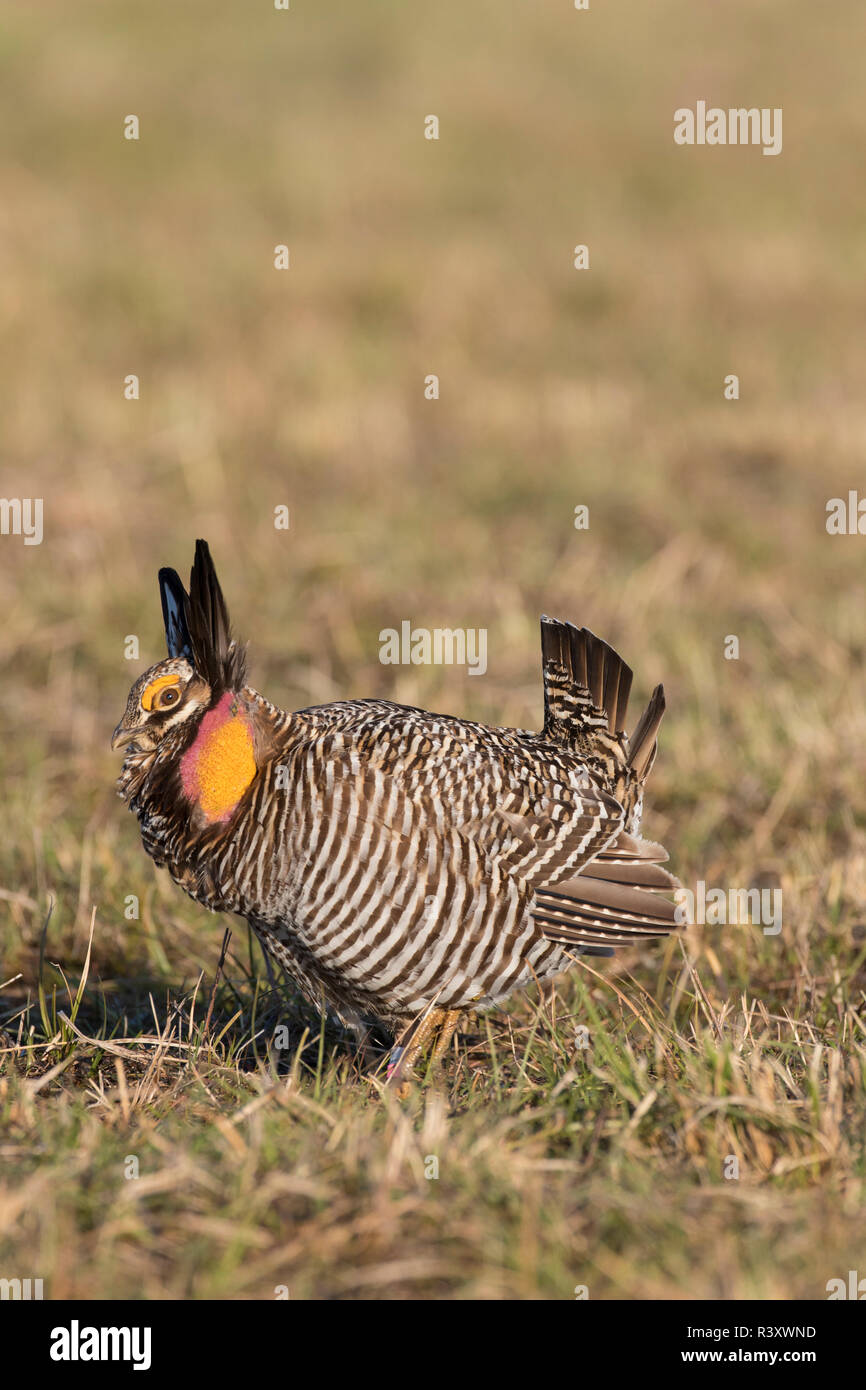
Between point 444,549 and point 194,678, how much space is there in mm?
4798

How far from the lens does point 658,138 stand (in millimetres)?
16719

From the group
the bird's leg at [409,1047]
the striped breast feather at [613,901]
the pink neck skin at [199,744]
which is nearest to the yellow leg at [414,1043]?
the bird's leg at [409,1047]

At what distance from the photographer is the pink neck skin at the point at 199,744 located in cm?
358

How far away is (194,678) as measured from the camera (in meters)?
3.68

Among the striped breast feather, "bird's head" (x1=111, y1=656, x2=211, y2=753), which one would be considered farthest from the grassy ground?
"bird's head" (x1=111, y1=656, x2=211, y2=753)

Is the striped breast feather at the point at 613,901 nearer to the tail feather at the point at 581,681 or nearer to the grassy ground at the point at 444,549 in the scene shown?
the grassy ground at the point at 444,549

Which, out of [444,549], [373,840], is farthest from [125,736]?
[444,549]

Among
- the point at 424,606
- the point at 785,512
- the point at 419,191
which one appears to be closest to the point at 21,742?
the point at 424,606

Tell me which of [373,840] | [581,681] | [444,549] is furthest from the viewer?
[444,549]

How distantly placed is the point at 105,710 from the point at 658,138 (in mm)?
12318

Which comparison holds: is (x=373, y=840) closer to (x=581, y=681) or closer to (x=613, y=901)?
(x=613, y=901)

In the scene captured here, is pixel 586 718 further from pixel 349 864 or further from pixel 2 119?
pixel 2 119

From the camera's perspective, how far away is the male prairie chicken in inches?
136

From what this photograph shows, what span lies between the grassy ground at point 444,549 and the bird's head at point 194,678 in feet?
2.37
